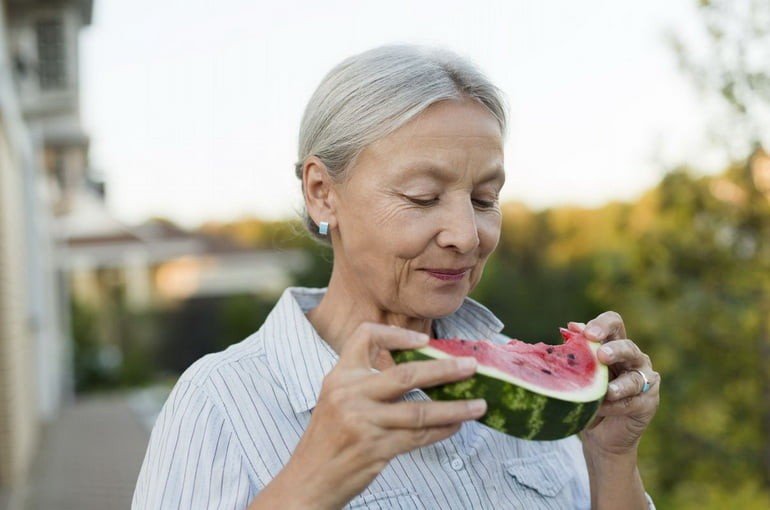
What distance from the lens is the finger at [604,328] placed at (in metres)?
2.08

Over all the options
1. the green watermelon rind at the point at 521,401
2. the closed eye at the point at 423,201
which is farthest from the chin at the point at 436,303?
the green watermelon rind at the point at 521,401

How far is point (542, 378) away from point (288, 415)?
22.6 inches

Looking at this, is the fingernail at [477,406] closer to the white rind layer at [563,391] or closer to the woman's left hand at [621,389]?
the white rind layer at [563,391]

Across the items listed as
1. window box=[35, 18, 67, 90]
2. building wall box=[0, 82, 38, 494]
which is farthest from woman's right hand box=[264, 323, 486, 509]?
window box=[35, 18, 67, 90]

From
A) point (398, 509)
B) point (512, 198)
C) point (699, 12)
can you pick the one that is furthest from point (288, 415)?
point (512, 198)

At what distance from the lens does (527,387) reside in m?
1.90

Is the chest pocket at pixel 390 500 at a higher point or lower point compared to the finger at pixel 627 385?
lower

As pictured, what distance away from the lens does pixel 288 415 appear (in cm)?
210

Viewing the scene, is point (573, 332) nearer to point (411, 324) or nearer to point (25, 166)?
point (411, 324)

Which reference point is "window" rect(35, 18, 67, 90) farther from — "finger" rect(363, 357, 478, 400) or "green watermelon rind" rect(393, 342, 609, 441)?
"finger" rect(363, 357, 478, 400)

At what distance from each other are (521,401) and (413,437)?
0.33m

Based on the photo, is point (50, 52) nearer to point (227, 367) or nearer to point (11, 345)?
point (11, 345)

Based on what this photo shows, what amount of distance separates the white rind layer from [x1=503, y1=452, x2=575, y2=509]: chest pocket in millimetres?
409

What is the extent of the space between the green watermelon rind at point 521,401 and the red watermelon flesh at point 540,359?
4 cm
